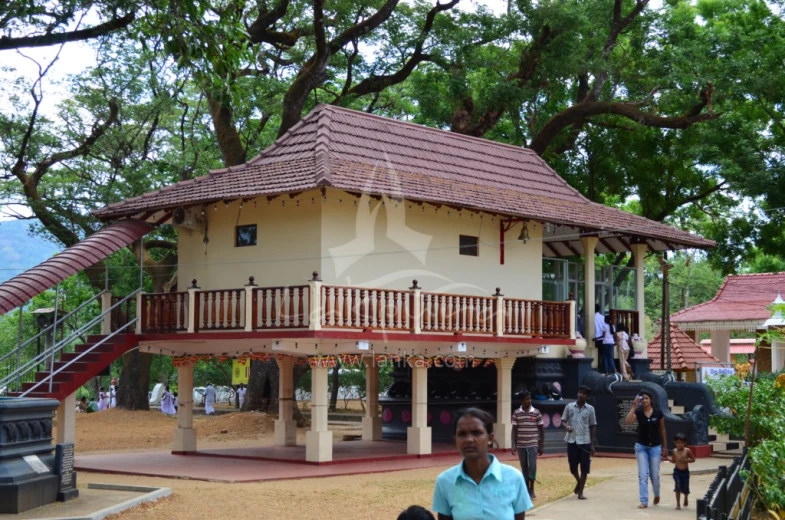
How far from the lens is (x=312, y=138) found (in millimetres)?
24266

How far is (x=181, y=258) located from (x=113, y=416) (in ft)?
43.2

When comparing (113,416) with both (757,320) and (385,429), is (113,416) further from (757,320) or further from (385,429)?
(757,320)

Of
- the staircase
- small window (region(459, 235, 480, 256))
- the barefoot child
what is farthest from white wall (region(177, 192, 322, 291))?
the barefoot child

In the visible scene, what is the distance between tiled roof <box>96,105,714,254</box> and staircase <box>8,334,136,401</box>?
3.12m

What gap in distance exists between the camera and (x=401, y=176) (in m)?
24.0

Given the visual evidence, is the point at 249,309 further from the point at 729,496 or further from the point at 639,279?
the point at 639,279

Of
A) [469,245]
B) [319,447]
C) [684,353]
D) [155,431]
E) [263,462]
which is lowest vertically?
[155,431]

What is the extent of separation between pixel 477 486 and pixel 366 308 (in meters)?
15.7

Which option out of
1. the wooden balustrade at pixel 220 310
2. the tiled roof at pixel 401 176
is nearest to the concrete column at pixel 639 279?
the tiled roof at pixel 401 176

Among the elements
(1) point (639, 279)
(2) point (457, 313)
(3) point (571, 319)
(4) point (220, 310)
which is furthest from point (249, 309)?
(1) point (639, 279)

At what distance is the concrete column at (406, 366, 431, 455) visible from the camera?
78.6ft

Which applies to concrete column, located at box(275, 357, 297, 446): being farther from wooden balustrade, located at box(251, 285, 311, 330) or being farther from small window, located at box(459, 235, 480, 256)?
small window, located at box(459, 235, 480, 256)

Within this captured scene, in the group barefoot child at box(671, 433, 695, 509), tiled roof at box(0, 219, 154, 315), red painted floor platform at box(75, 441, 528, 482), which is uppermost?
tiled roof at box(0, 219, 154, 315)

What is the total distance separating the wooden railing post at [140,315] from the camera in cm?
2325
